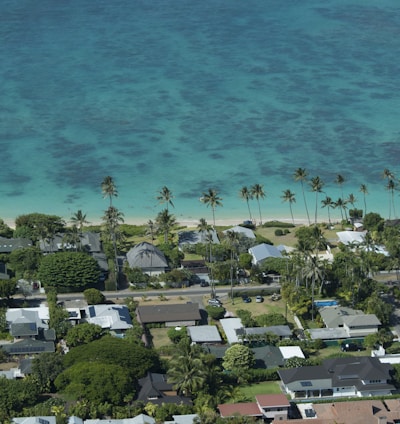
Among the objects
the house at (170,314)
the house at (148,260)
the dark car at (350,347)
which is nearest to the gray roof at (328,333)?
the dark car at (350,347)

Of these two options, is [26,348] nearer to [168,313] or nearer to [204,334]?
[168,313]

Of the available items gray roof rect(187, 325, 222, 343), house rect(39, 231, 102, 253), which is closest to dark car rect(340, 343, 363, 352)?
gray roof rect(187, 325, 222, 343)

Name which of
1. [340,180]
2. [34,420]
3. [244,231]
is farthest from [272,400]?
[340,180]

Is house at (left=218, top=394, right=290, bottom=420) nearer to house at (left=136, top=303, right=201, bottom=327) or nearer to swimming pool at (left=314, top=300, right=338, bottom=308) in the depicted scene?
house at (left=136, top=303, right=201, bottom=327)

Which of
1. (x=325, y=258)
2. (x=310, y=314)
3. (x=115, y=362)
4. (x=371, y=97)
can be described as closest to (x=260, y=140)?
(x=371, y=97)

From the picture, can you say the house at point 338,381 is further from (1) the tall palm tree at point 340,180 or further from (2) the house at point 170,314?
(1) the tall palm tree at point 340,180

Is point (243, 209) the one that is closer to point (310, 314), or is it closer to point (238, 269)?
point (238, 269)
